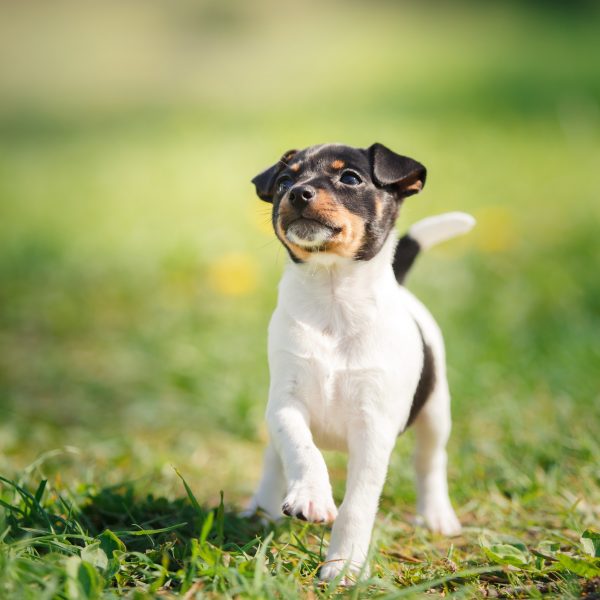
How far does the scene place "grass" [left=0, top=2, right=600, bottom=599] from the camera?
9.00 feet

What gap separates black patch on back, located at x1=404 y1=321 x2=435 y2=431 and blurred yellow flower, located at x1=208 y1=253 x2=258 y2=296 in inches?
117

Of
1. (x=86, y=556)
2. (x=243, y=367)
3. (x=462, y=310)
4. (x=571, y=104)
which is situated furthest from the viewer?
(x=571, y=104)

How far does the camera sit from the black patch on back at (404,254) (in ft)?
11.2

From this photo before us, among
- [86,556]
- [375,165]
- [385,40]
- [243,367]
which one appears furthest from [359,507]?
[385,40]

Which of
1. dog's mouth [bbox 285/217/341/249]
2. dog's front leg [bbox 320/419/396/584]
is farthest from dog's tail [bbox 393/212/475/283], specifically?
dog's front leg [bbox 320/419/396/584]

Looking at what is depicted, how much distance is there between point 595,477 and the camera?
3471 millimetres

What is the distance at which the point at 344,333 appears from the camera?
2.84m

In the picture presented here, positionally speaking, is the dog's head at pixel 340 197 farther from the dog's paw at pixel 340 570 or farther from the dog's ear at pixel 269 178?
the dog's paw at pixel 340 570

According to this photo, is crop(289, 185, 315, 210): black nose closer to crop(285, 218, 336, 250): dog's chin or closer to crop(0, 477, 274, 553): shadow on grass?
crop(285, 218, 336, 250): dog's chin

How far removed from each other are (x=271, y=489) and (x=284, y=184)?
1.12 m

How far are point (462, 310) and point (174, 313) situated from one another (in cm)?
193

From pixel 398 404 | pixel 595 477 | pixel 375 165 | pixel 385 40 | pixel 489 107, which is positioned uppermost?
pixel 385 40

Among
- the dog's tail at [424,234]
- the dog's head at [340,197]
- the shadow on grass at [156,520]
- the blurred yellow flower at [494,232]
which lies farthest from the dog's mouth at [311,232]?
the blurred yellow flower at [494,232]

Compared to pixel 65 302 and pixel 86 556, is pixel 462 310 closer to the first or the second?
pixel 65 302
